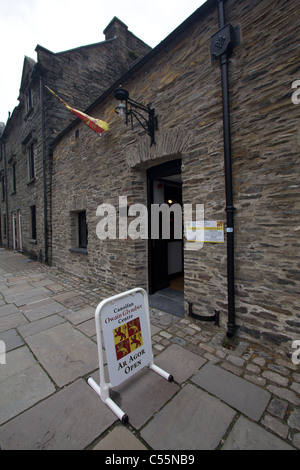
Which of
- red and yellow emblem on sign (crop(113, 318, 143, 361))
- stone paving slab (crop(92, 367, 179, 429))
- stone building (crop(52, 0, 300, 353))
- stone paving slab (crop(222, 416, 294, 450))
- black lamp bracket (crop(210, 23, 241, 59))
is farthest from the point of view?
black lamp bracket (crop(210, 23, 241, 59))

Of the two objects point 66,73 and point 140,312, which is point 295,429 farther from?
point 66,73

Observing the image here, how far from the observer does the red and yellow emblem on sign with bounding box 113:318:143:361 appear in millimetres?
2002

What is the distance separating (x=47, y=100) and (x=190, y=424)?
33.5 ft

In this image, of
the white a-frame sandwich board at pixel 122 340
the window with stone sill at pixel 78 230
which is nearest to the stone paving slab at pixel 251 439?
the white a-frame sandwich board at pixel 122 340

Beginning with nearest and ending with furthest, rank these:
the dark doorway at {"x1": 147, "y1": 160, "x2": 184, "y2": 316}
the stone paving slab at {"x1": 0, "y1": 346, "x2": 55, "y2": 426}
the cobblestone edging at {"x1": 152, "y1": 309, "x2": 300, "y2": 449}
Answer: the cobblestone edging at {"x1": 152, "y1": 309, "x2": 300, "y2": 449}, the stone paving slab at {"x1": 0, "y1": 346, "x2": 55, "y2": 426}, the dark doorway at {"x1": 147, "y1": 160, "x2": 184, "y2": 316}

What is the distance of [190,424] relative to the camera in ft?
5.50

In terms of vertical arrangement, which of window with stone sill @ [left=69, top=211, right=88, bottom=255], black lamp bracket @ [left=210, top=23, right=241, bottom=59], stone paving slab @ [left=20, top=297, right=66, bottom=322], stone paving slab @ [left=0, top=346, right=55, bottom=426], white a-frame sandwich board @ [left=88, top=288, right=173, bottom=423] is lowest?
stone paving slab @ [left=0, top=346, right=55, bottom=426]

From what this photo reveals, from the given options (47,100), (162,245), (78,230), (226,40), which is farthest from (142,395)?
(47,100)

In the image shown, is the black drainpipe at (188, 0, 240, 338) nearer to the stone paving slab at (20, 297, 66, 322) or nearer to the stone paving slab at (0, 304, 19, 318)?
the stone paving slab at (20, 297, 66, 322)

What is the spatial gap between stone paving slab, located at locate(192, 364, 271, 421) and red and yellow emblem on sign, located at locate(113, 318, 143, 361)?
2.37 feet

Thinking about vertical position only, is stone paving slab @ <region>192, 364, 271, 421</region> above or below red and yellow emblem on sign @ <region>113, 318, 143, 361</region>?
below

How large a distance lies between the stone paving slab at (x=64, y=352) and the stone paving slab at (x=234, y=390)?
1.26 m

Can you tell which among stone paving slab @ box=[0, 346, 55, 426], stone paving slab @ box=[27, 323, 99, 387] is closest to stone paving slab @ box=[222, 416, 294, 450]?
stone paving slab @ box=[27, 323, 99, 387]

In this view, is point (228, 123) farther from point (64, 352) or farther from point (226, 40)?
point (64, 352)
